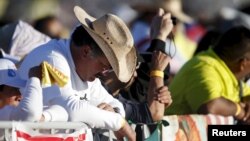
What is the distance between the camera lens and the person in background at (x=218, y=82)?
376 inches

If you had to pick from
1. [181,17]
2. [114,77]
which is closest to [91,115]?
[114,77]

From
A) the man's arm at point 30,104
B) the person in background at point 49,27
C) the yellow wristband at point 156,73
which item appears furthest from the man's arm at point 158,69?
the person in background at point 49,27

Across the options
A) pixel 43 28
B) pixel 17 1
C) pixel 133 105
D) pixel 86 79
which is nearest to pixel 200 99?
pixel 133 105

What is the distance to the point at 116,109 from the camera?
7879 millimetres

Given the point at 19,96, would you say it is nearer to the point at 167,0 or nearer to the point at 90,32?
the point at 90,32

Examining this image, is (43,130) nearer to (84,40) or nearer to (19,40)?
(84,40)

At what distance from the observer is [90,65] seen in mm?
7723

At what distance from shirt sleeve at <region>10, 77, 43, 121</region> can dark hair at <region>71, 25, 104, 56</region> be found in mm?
818

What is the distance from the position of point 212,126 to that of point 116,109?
134 centimetres

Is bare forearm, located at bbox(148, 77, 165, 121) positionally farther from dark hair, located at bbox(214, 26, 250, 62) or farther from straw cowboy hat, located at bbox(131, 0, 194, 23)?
straw cowboy hat, located at bbox(131, 0, 194, 23)

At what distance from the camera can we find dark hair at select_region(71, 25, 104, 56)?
7727 mm

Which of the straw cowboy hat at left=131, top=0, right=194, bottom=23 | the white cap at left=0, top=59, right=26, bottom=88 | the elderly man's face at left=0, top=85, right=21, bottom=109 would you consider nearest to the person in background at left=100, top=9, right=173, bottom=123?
the white cap at left=0, top=59, right=26, bottom=88

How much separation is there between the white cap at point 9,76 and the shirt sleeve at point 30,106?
1.57ft

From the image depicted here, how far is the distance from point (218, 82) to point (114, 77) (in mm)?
1513
